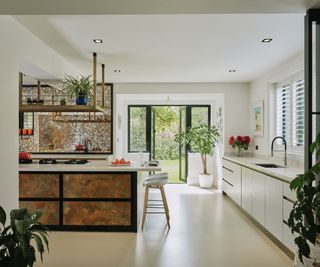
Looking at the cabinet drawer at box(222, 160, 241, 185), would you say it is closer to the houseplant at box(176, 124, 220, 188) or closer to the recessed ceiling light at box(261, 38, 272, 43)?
the houseplant at box(176, 124, 220, 188)

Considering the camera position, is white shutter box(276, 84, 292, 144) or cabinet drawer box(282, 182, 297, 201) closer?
cabinet drawer box(282, 182, 297, 201)

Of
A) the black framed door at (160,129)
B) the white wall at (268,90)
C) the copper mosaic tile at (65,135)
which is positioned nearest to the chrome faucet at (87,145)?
the copper mosaic tile at (65,135)

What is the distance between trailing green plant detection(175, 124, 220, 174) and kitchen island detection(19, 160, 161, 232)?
3.44m

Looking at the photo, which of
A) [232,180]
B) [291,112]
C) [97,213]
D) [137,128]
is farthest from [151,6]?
[137,128]

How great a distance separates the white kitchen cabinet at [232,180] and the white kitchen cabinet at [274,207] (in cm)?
134

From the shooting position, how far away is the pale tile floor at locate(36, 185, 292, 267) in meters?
3.01

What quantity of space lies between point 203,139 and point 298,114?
2.91m

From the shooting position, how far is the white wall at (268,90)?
14.2ft

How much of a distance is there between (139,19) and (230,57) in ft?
6.26

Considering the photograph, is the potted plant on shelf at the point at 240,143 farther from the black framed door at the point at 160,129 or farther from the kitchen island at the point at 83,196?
the kitchen island at the point at 83,196

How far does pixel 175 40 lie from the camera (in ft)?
11.8

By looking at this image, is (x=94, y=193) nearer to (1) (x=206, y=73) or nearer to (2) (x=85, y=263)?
(2) (x=85, y=263)

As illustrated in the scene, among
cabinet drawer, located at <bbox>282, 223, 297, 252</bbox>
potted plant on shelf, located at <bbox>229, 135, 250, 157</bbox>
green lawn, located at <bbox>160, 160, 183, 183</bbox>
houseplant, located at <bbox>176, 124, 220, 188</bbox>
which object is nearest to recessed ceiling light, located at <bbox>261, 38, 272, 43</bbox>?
cabinet drawer, located at <bbox>282, 223, 297, 252</bbox>

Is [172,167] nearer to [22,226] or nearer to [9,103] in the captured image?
[9,103]
